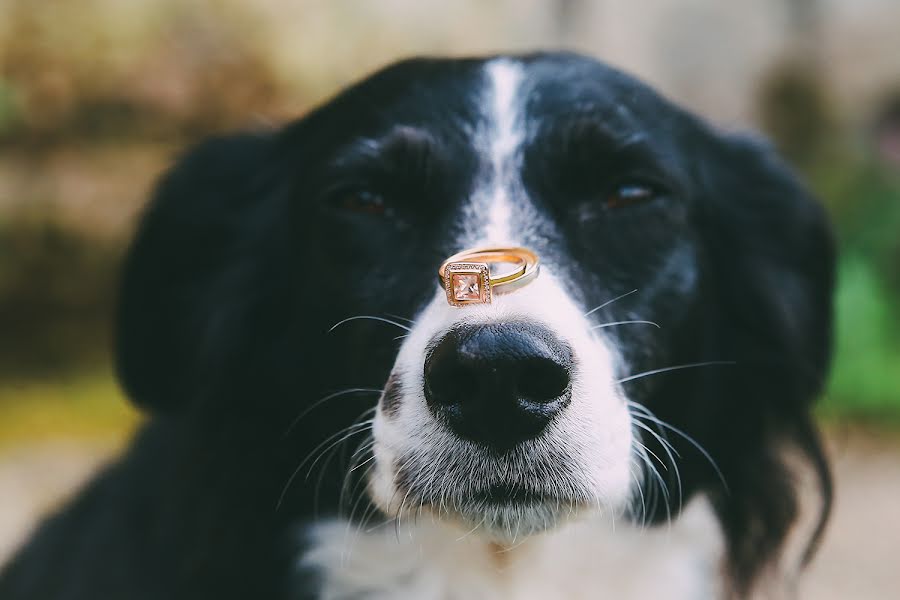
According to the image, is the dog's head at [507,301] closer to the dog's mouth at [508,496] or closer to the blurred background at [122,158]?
the dog's mouth at [508,496]

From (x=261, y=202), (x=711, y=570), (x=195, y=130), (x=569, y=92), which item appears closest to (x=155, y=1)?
(x=195, y=130)

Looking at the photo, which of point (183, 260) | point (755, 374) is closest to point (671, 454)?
point (755, 374)

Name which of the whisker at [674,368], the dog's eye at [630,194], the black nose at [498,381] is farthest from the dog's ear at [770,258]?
the black nose at [498,381]

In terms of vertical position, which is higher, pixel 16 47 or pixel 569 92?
pixel 16 47

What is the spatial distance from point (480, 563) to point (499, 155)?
92cm

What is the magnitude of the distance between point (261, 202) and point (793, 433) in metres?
1.53

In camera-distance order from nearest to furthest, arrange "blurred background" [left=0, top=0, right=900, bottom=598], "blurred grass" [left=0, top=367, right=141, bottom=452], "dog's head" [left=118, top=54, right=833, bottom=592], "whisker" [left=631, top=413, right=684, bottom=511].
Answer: "dog's head" [left=118, top=54, right=833, bottom=592] < "whisker" [left=631, top=413, right=684, bottom=511] < "blurred grass" [left=0, top=367, right=141, bottom=452] < "blurred background" [left=0, top=0, right=900, bottom=598]

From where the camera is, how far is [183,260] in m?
2.77

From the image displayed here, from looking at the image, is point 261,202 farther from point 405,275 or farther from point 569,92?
point 569,92

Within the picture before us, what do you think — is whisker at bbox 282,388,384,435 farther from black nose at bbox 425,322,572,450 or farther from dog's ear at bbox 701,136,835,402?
dog's ear at bbox 701,136,835,402

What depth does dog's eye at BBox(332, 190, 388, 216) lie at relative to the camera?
2.31 metres

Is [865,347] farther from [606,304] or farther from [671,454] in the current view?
[606,304]

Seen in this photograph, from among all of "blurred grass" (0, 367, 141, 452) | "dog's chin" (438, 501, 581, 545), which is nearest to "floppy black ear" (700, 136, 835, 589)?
"dog's chin" (438, 501, 581, 545)

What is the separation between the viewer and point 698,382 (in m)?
2.51
